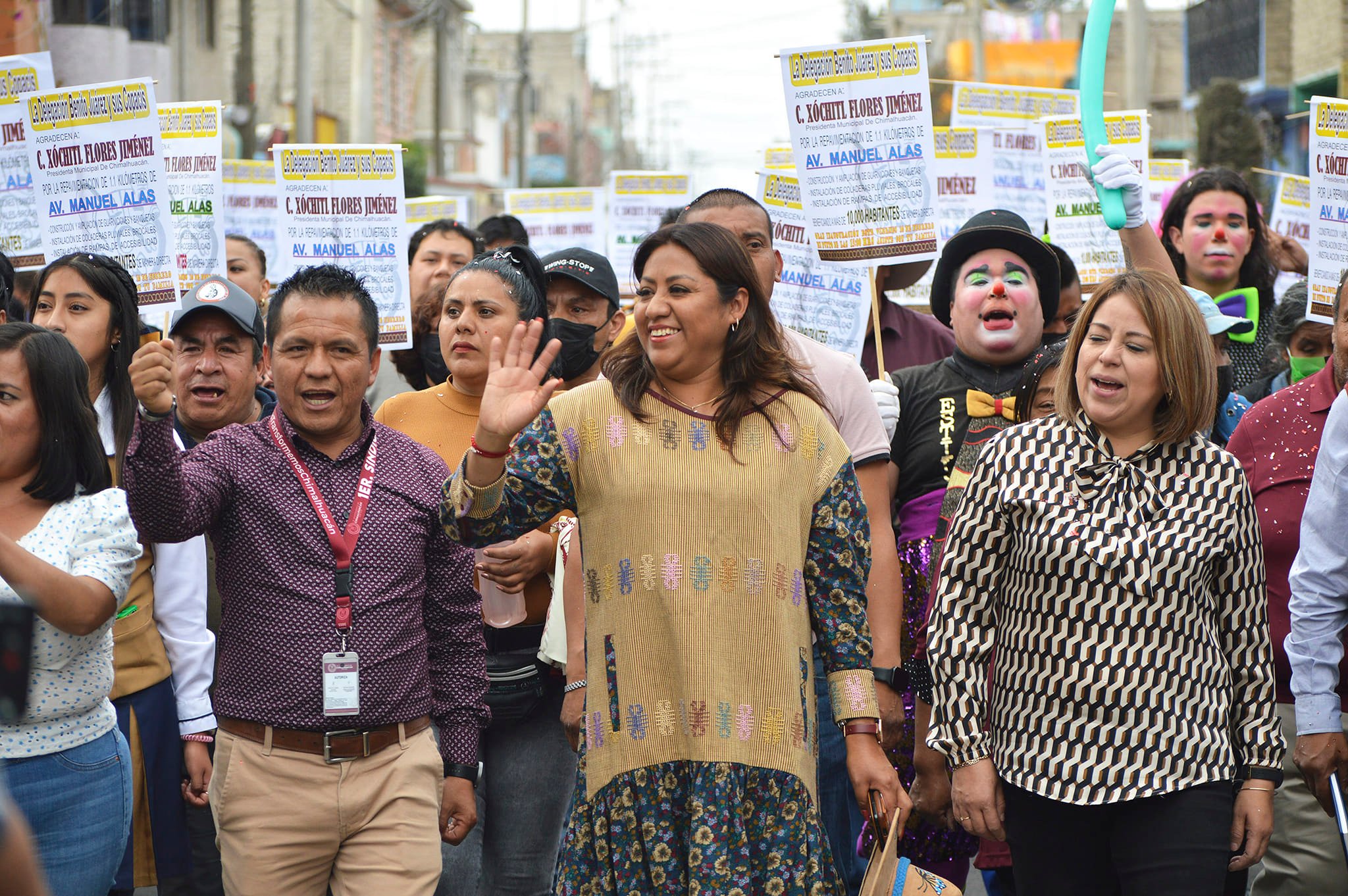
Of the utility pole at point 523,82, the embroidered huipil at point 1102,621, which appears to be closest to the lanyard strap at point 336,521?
the embroidered huipil at point 1102,621

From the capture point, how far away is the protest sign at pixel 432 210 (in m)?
9.78

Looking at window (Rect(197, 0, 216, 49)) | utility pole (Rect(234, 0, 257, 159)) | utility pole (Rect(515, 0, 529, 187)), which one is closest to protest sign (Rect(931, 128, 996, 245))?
utility pole (Rect(234, 0, 257, 159))

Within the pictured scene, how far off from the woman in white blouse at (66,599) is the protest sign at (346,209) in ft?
11.7

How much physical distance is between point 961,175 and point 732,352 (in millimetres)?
5213

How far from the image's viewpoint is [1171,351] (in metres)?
3.80

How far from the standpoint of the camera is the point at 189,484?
12.2 ft

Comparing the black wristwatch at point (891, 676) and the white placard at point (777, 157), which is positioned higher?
the white placard at point (777, 157)

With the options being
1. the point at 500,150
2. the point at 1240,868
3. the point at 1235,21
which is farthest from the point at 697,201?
the point at 500,150

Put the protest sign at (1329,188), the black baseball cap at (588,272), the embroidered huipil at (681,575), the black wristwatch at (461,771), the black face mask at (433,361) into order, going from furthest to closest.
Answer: the black face mask at (433,361)
the protest sign at (1329,188)
the black baseball cap at (588,272)
the black wristwatch at (461,771)
the embroidered huipil at (681,575)

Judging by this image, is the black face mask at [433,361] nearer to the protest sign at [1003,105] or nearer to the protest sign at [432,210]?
the protest sign at [432,210]

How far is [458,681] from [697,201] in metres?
1.77

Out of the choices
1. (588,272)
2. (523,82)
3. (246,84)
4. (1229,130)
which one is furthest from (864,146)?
(523,82)

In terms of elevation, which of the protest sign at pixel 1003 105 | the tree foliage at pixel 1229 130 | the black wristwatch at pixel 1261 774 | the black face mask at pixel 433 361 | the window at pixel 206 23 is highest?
the window at pixel 206 23

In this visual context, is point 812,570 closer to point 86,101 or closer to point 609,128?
point 86,101
